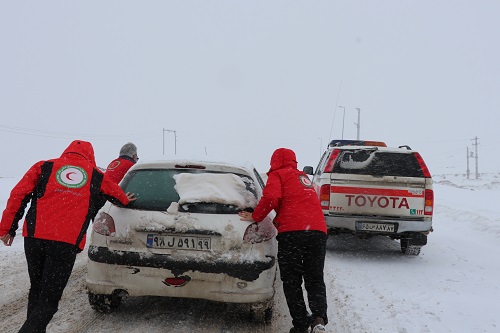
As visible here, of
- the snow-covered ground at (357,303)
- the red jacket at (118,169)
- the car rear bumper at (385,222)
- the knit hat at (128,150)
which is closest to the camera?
the snow-covered ground at (357,303)

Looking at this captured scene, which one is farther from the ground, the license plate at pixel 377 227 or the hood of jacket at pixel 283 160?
the hood of jacket at pixel 283 160

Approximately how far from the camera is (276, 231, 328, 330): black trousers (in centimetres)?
373

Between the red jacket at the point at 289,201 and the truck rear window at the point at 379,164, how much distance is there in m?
3.20

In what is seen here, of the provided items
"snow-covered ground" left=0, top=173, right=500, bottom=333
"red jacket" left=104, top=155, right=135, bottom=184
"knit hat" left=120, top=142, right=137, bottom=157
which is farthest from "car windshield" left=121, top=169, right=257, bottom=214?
"knit hat" left=120, top=142, right=137, bottom=157

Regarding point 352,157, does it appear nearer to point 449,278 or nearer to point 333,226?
point 333,226

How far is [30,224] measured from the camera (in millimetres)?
3107

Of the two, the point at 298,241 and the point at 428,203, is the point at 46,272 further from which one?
the point at 428,203

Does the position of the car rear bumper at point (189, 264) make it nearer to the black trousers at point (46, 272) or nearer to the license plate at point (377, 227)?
the black trousers at point (46, 272)

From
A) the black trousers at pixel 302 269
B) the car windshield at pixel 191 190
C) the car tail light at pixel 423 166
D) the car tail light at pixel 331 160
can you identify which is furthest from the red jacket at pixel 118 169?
the car tail light at pixel 423 166

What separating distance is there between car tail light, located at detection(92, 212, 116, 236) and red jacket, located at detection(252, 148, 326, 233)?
1.27 m

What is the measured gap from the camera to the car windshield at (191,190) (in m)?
3.81

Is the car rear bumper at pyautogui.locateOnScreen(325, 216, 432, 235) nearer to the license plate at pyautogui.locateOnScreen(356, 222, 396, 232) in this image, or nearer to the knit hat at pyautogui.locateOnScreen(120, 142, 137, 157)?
the license plate at pyautogui.locateOnScreen(356, 222, 396, 232)

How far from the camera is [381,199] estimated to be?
6824 millimetres

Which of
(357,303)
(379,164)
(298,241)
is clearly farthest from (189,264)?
(379,164)
